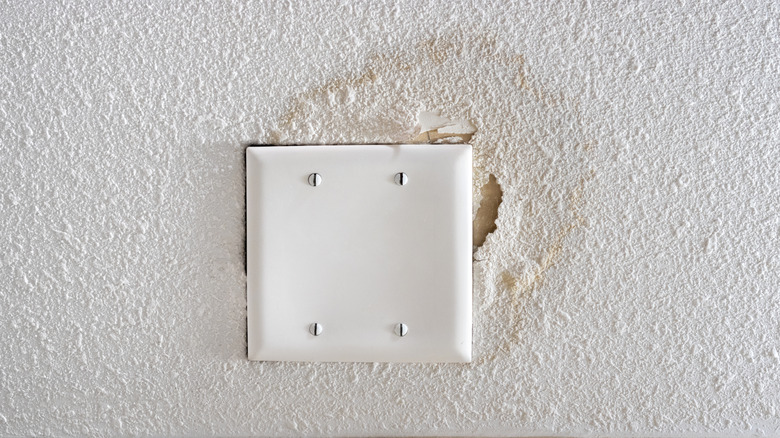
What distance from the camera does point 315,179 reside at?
501mm

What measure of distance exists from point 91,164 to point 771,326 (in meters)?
0.63

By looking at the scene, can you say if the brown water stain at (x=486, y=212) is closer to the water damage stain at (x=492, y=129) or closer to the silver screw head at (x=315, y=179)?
the water damage stain at (x=492, y=129)

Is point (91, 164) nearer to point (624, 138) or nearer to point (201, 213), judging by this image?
point (201, 213)

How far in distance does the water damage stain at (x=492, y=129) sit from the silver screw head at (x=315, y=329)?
14 centimetres

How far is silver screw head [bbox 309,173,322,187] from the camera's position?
1.64 ft

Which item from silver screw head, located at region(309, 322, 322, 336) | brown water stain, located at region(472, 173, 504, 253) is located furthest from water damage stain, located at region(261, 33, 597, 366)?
silver screw head, located at region(309, 322, 322, 336)

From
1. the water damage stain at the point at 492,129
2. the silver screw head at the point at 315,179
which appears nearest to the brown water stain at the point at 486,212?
the water damage stain at the point at 492,129

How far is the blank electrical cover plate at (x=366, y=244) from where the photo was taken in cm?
50

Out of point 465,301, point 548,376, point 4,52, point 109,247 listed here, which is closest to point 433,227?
point 465,301

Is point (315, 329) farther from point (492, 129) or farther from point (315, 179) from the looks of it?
point (492, 129)

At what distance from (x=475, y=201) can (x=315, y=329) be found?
0.60 feet

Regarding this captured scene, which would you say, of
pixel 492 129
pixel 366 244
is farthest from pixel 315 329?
pixel 492 129

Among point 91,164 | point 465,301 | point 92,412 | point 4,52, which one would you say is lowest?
point 92,412

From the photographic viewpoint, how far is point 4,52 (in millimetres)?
525
